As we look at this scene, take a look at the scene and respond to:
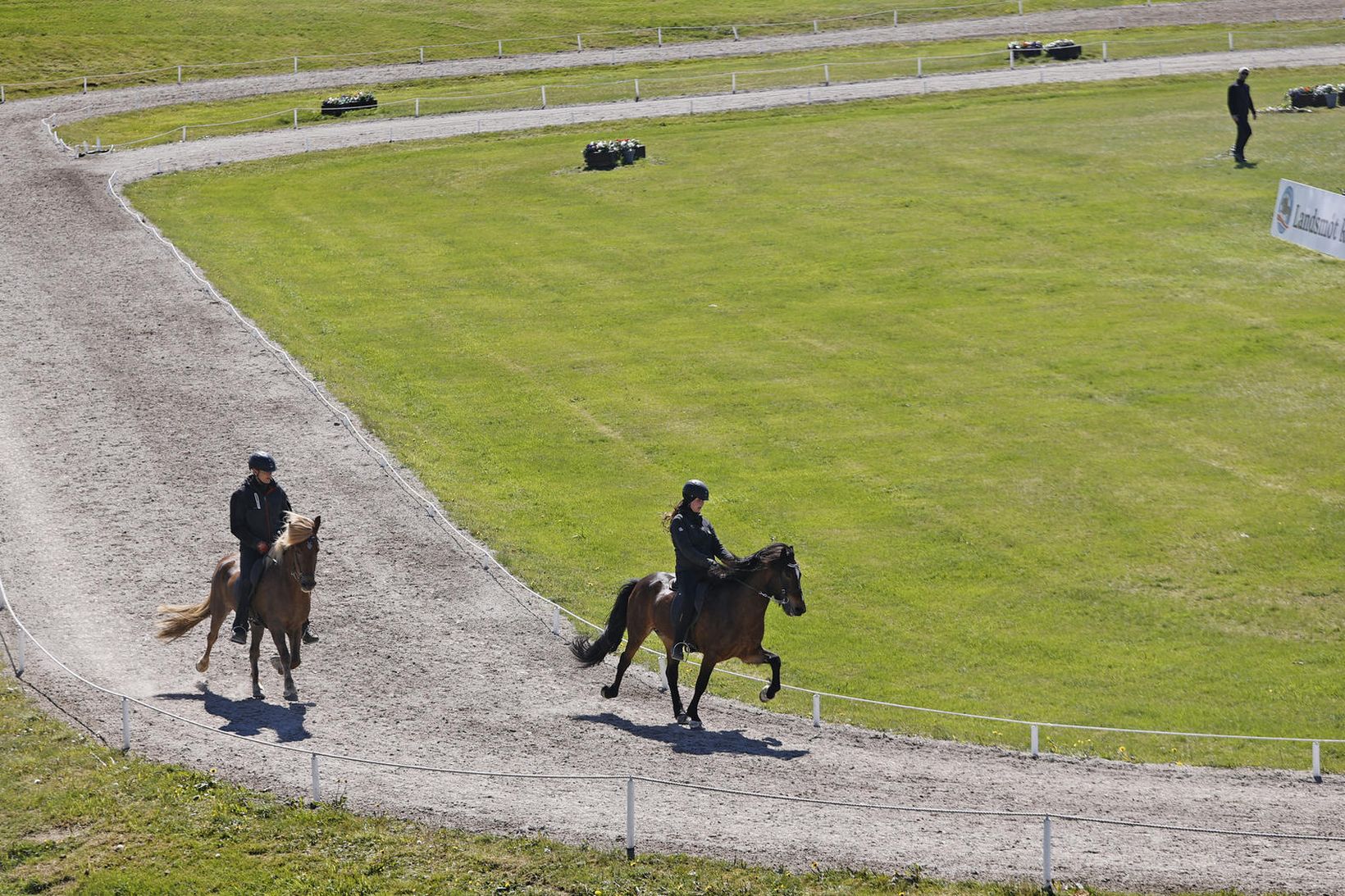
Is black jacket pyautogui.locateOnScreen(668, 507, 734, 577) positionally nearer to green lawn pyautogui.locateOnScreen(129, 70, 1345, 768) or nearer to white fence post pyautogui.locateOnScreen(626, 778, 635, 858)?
green lawn pyautogui.locateOnScreen(129, 70, 1345, 768)

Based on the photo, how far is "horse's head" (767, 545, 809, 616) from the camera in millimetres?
19688

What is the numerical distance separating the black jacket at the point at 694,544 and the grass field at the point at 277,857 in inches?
185

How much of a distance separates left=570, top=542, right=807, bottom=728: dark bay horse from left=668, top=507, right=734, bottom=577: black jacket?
0.26 m

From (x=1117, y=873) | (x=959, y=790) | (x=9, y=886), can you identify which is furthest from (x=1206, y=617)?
(x=9, y=886)

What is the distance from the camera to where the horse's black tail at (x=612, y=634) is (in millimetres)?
22062

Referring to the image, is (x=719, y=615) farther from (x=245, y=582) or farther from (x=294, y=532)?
(x=245, y=582)

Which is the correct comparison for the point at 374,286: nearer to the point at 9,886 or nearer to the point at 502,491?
the point at 502,491

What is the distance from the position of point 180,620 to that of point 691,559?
779 cm

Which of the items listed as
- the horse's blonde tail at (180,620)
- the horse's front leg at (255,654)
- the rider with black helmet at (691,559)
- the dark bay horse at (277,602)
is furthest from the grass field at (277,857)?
the rider with black helmet at (691,559)

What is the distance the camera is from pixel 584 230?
51.6 m

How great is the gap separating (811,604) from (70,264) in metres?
27.9

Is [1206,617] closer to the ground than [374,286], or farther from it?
closer to the ground

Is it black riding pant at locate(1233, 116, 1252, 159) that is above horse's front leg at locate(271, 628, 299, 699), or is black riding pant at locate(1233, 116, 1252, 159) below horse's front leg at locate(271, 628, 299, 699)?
above

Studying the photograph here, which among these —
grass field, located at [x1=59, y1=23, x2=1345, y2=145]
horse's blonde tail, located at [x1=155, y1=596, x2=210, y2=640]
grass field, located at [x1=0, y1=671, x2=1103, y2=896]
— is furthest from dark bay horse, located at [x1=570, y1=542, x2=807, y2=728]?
grass field, located at [x1=59, y1=23, x2=1345, y2=145]
